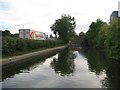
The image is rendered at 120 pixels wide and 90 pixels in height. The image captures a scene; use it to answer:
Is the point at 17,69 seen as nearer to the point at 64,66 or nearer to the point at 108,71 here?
the point at 64,66

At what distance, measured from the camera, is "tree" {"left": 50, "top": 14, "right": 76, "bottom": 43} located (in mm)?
145887

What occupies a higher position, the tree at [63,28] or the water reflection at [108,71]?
the tree at [63,28]

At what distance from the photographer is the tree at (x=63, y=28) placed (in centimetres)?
14589

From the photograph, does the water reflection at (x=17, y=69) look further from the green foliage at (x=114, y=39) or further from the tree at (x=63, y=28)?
the tree at (x=63, y=28)

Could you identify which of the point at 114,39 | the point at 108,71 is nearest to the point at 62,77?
the point at 108,71

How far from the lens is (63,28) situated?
146 metres

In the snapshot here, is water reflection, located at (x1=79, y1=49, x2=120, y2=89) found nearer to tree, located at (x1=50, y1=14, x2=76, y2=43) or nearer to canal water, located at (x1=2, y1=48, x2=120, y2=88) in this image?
canal water, located at (x1=2, y1=48, x2=120, y2=88)

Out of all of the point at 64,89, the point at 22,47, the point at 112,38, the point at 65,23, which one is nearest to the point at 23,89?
the point at 64,89

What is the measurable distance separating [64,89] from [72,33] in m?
137

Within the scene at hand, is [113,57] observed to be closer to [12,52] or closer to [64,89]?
[12,52]

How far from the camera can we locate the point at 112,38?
41.8 metres

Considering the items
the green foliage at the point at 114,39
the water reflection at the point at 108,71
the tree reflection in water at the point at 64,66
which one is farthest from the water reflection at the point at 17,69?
the green foliage at the point at 114,39

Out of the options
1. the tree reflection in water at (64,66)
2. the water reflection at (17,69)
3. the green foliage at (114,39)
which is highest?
the green foliage at (114,39)

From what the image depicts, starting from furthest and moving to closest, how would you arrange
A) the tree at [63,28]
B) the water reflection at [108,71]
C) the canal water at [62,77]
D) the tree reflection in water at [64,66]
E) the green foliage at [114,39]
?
1. the tree at [63,28]
2. the green foliage at [114,39]
3. the tree reflection in water at [64,66]
4. the water reflection at [108,71]
5. the canal water at [62,77]
